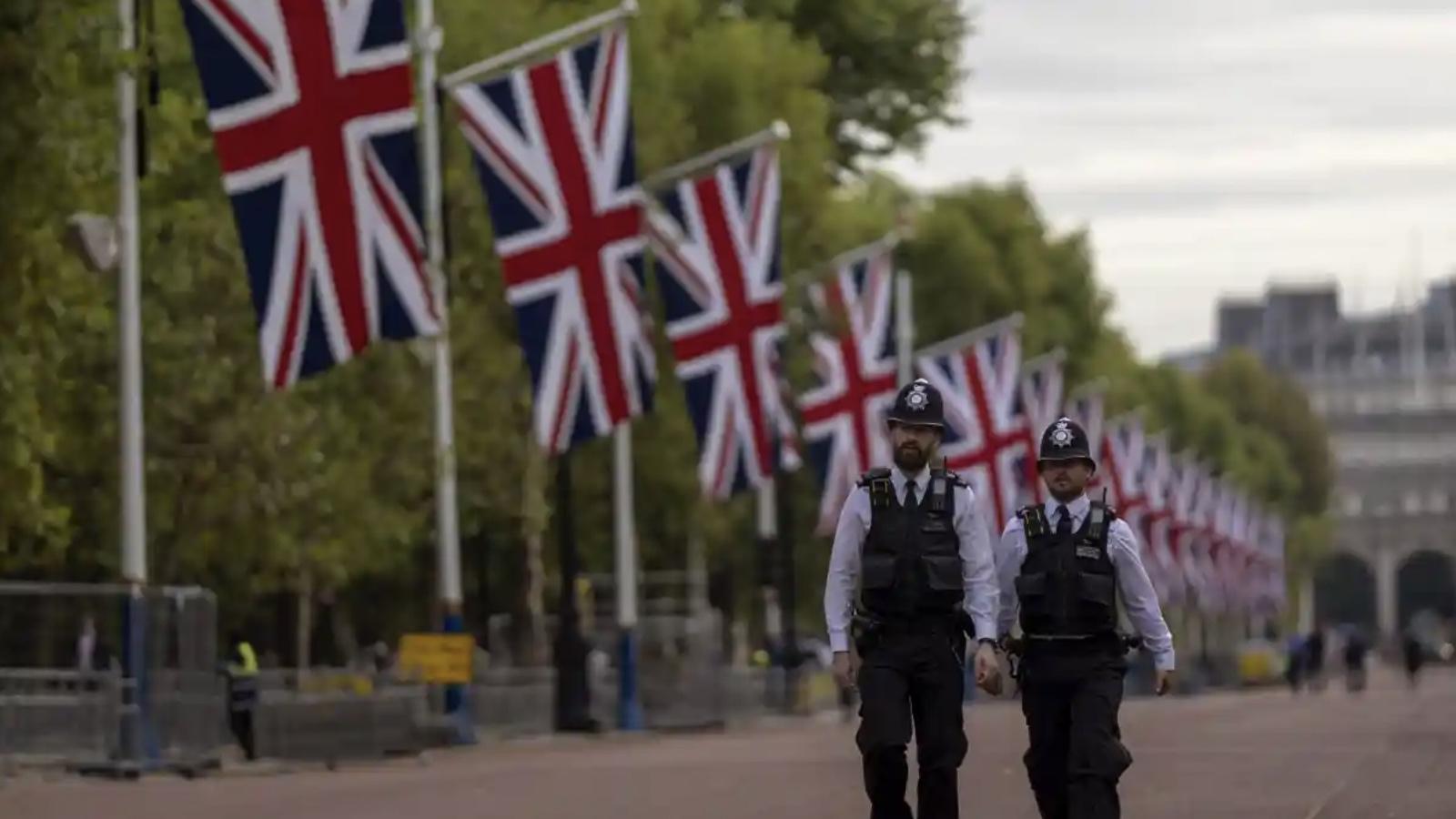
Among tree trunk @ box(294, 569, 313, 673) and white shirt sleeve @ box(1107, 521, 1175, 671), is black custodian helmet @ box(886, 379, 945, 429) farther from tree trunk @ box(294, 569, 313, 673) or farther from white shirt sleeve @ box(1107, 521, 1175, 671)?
tree trunk @ box(294, 569, 313, 673)

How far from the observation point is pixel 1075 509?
55.1 feet

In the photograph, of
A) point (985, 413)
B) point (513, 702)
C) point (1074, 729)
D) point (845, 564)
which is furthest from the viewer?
point (985, 413)

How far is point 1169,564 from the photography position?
89938mm

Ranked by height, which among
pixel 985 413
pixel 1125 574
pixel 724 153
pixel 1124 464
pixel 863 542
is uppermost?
pixel 724 153

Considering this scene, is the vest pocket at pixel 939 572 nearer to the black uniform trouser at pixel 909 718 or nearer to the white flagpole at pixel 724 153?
the black uniform trouser at pixel 909 718

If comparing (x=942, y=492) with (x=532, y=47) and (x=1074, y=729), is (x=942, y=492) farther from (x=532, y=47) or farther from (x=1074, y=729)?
(x=532, y=47)

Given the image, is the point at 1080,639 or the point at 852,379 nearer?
the point at 1080,639

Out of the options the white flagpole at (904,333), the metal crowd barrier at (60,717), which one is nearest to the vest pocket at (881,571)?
the metal crowd barrier at (60,717)

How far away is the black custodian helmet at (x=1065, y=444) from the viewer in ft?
54.4

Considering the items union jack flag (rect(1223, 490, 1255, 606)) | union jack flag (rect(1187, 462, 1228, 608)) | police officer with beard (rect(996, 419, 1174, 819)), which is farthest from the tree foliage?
union jack flag (rect(1223, 490, 1255, 606))

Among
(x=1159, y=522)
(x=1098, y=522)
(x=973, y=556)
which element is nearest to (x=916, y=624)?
(x=973, y=556)

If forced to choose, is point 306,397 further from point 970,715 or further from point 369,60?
point 369,60

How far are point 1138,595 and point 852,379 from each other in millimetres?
39955

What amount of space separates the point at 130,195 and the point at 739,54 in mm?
32574
